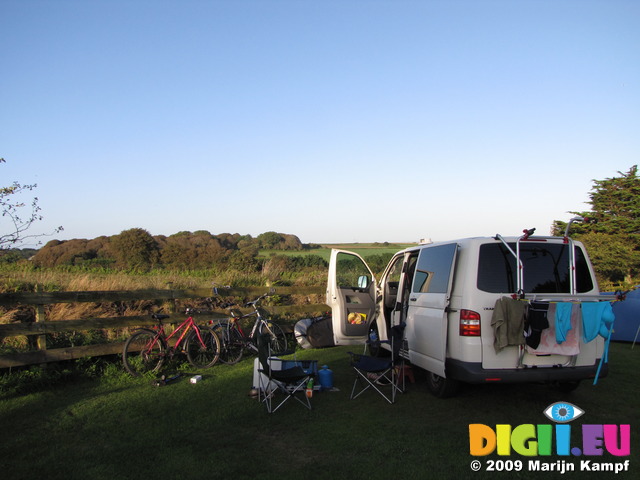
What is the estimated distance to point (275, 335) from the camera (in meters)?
8.77

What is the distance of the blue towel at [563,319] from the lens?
15.4 feet

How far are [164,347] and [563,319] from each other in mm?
5420

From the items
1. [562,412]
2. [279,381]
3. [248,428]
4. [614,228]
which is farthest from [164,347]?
[614,228]

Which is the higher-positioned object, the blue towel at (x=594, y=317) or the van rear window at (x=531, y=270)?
the van rear window at (x=531, y=270)

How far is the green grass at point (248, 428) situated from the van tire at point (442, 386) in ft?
0.34

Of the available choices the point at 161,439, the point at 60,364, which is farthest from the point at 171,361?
the point at 161,439

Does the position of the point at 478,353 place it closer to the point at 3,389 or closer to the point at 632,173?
the point at 3,389

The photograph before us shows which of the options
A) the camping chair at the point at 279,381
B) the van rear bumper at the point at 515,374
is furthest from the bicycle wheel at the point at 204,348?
the van rear bumper at the point at 515,374

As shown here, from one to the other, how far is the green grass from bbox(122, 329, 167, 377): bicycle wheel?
305 mm

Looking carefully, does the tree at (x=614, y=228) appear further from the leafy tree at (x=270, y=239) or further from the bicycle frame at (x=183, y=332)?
the bicycle frame at (x=183, y=332)

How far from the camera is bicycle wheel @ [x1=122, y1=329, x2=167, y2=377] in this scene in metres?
6.90

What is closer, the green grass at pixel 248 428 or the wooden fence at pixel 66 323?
the green grass at pixel 248 428

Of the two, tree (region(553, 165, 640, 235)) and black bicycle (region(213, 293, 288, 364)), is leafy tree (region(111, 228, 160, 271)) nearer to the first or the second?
black bicycle (region(213, 293, 288, 364))

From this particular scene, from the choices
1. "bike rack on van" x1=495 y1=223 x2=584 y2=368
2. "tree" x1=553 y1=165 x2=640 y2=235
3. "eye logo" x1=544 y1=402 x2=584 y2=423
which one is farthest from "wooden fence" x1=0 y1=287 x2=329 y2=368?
"tree" x1=553 y1=165 x2=640 y2=235
